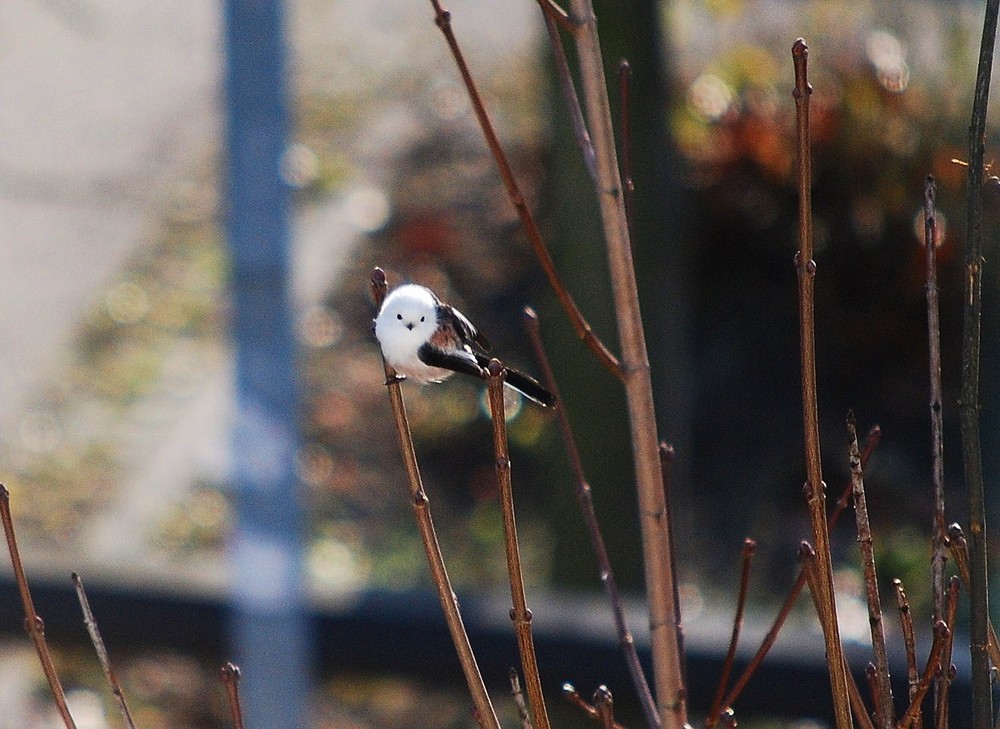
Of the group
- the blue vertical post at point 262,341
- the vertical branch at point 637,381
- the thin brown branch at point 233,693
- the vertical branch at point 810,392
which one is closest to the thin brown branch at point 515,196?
the vertical branch at point 637,381

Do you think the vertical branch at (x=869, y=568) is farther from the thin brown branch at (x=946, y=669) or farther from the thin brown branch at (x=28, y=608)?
the thin brown branch at (x=28, y=608)

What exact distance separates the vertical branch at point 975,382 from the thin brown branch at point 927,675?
41mm

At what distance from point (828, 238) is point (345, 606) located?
2578mm

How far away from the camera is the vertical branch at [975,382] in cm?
98

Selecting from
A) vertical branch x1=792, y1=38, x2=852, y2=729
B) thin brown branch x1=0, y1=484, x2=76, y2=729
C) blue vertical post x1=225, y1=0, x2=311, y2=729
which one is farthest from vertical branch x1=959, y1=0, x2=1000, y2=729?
blue vertical post x1=225, y1=0, x2=311, y2=729

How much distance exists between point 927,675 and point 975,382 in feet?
0.78

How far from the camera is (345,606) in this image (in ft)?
9.49

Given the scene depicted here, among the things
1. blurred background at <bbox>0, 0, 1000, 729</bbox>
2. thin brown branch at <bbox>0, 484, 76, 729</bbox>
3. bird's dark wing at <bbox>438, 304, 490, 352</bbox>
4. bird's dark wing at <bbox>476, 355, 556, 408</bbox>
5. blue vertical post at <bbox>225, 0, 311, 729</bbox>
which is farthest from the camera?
blurred background at <bbox>0, 0, 1000, 729</bbox>

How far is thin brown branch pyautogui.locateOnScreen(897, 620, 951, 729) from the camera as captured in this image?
0.93 metres

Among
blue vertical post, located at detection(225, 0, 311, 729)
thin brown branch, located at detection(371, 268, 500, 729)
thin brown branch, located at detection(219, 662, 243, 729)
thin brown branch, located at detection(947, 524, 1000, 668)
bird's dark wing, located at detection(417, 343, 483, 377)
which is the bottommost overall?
thin brown branch, located at detection(219, 662, 243, 729)

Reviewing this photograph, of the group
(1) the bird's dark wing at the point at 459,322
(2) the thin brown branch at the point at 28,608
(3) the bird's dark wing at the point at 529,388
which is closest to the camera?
(2) the thin brown branch at the point at 28,608

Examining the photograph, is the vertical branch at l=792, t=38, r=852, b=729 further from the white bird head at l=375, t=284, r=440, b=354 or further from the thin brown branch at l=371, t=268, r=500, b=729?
the white bird head at l=375, t=284, r=440, b=354

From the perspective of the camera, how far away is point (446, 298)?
4988 millimetres

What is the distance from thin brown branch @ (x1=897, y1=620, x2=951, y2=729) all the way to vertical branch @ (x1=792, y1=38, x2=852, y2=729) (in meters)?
0.05
